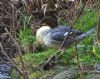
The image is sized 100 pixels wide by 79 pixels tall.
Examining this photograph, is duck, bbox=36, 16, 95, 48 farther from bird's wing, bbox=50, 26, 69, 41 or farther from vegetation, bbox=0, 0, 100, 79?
vegetation, bbox=0, 0, 100, 79

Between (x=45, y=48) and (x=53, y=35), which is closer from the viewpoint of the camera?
(x=53, y=35)

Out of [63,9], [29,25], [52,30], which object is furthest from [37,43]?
[63,9]

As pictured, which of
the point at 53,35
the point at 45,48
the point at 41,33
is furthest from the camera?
the point at 45,48

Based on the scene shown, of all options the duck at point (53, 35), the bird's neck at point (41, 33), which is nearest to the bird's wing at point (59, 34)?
the duck at point (53, 35)

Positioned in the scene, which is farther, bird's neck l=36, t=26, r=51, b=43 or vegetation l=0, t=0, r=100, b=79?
bird's neck l=36, t=26, r=51, b=43

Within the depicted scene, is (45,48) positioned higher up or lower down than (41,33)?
lower down

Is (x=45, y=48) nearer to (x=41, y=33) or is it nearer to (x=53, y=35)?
(x=41, y=33)

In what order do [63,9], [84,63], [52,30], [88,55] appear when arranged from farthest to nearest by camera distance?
[63,9] → [52,30] → [88,55] → [84,63]

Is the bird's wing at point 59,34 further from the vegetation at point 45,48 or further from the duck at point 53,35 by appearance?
the vegetation at point 45,48

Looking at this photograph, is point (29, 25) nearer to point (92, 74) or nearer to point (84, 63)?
point (84, 63)

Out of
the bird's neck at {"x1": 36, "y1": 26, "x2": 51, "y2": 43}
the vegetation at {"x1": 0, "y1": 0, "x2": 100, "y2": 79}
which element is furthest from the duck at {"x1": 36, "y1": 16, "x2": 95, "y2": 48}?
the vegetation at {"x1": 0, "y1": 0, "x2": 100, "y2": 79}

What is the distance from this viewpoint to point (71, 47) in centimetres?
657

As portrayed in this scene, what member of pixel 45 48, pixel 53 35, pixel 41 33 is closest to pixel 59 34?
pixel 53 35

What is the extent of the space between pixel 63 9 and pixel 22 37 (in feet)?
6.88
